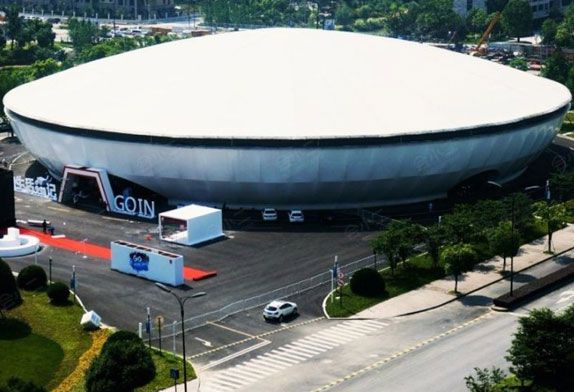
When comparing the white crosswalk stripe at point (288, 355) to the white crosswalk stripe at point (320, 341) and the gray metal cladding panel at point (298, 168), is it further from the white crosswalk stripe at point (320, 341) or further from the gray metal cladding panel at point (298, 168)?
the gray metal cladding panel at point (298, 168)

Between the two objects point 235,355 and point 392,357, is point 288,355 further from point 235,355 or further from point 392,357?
point 392,357

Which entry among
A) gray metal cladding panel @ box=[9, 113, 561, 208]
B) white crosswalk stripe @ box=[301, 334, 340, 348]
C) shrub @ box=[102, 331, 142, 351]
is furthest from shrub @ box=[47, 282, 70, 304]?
gray metal cladding panel @ box=[9, 113, 561, 208]

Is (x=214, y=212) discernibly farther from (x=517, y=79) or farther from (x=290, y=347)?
(x=517, y=79)

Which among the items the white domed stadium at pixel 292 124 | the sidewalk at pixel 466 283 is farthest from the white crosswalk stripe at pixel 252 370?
the white domed stadium at pixel 292 124

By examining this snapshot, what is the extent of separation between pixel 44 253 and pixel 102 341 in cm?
2135

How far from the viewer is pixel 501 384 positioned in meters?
54.4

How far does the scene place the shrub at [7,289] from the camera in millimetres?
71625

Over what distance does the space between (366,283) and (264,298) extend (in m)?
6.75

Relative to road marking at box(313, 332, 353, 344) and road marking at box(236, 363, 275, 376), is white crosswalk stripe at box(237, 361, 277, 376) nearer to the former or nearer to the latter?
road marking at box(236, 363, 275, 376)

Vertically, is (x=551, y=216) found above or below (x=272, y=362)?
above

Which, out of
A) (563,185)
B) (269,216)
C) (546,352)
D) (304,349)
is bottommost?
(269,216)

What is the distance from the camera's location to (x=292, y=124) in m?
95.2

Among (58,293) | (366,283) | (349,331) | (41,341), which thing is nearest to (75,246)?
(58,293)

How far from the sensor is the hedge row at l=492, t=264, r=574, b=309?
73875 mm
